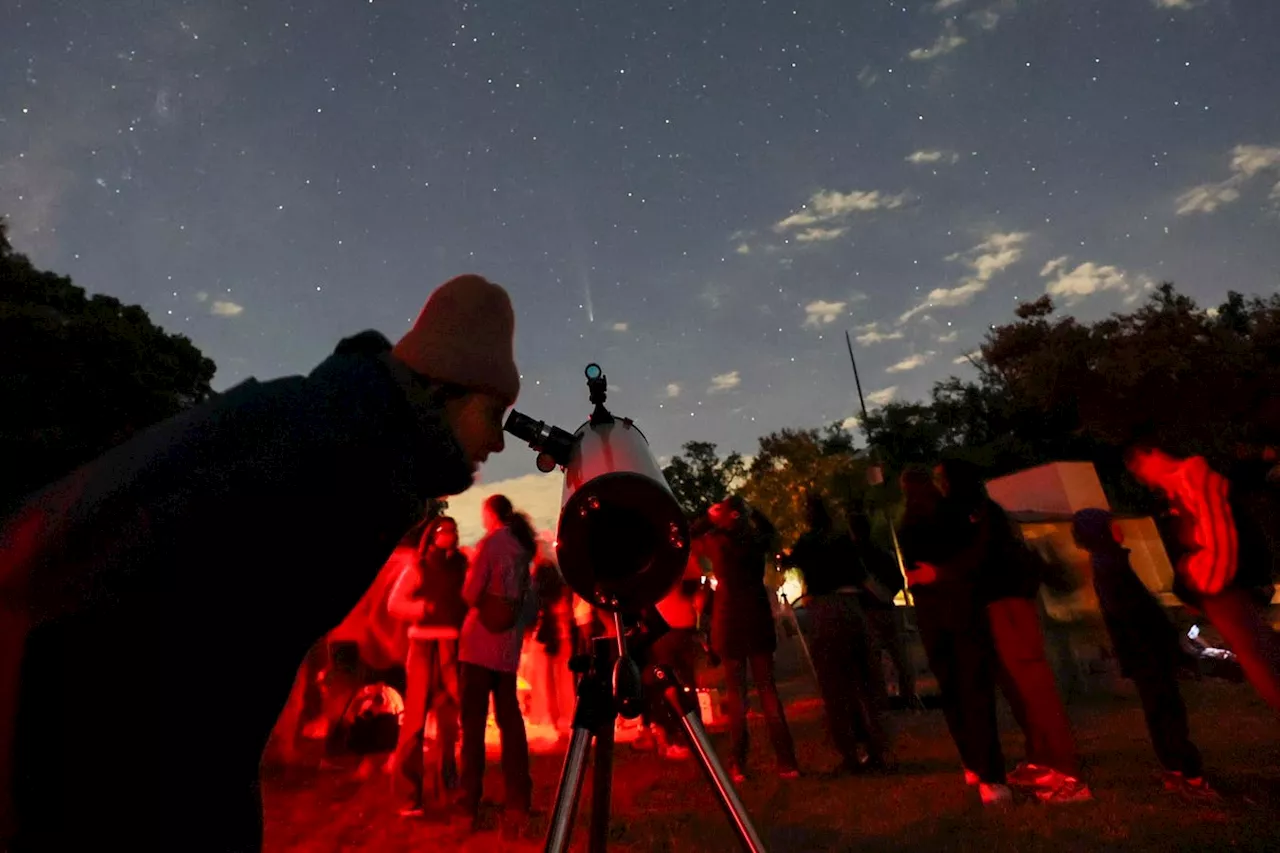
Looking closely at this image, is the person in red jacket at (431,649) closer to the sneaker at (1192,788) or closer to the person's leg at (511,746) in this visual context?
the person's leg at (511,746)

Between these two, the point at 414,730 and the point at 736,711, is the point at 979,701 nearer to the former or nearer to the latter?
the point at 736,711

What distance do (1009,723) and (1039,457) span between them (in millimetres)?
28581

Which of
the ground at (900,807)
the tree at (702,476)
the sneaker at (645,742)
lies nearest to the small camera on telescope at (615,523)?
the ground at (900,807)

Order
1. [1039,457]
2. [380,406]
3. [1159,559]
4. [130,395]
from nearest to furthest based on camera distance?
[380,406] → [130,395] → [1159,559] → [1039,457]

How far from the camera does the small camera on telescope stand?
65.5 inches

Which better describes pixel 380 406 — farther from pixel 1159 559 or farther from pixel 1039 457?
pixel 1039 457

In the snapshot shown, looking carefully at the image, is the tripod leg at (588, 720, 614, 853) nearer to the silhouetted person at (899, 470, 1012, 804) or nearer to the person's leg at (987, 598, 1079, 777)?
the silhouetted person at (899, 470, 1012, 804)

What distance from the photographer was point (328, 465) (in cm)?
105

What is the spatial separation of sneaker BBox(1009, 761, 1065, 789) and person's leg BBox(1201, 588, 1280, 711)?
3.32 ft

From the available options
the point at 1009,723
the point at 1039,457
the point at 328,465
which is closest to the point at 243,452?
the point at 328,465

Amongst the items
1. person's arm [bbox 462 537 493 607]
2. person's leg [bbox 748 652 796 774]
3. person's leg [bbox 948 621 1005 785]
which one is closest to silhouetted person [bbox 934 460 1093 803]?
person's leg [bbox 948 621 1005 785]

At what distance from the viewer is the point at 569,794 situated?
1575 mm

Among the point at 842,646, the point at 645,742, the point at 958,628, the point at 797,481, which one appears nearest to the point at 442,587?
the point at 842,646

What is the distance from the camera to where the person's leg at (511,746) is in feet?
13.6
